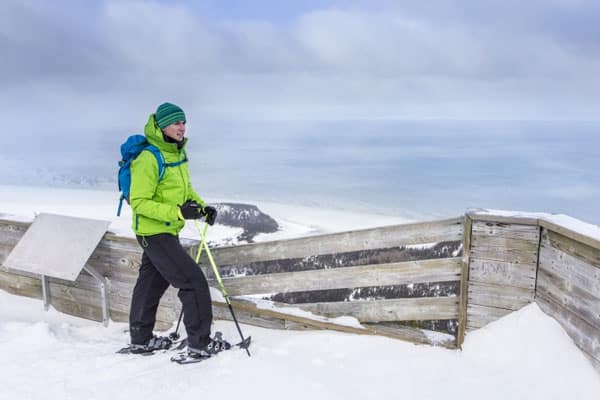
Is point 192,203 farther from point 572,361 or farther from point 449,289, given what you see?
point 572,361

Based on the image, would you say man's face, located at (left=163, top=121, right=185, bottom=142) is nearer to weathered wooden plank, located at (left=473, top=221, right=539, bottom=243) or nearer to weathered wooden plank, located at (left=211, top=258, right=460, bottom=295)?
weathered wooden plank, located at (left=211, top=258, right=460, bottom=295)

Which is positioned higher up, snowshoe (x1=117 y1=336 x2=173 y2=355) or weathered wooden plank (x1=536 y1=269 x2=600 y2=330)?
weathered wooden plank (x1=536 y1=269 x2=600 y2=330)

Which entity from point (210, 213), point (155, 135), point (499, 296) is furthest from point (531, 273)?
point (155, 135)

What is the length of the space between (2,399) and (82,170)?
101 metres

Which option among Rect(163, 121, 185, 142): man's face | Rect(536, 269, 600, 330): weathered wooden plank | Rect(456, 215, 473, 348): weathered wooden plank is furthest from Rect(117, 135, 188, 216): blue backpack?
Rect(536, 269, 600, 330): weathered wooden plank

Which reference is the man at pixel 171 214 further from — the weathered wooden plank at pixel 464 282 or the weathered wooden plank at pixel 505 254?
the weathered wooden plank at pixel 505 254

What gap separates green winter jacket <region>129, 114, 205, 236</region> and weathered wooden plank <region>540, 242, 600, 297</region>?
8.58ft

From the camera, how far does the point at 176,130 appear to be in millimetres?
3629

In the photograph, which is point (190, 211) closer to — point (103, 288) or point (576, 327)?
point (103, 288)

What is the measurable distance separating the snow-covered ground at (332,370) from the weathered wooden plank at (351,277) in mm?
433

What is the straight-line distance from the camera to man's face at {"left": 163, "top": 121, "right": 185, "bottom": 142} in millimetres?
3609

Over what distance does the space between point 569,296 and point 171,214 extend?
2836 millimetres

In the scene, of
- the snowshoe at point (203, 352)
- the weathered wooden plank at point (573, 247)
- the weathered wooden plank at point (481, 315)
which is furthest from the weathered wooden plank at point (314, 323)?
the weathered wooden plank at point (573, 247)

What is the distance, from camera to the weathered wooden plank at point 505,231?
345cm
